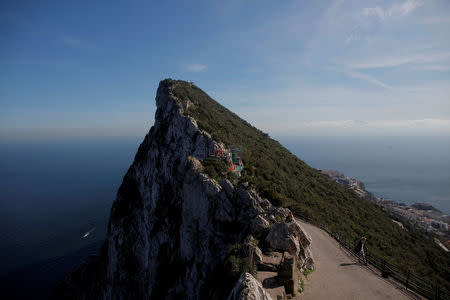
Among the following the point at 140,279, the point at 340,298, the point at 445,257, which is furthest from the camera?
the point at 140,279

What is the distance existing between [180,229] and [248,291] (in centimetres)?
1330

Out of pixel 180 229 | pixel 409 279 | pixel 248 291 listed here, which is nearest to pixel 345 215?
pixel 409 279

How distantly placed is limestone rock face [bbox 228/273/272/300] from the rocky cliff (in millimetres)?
160

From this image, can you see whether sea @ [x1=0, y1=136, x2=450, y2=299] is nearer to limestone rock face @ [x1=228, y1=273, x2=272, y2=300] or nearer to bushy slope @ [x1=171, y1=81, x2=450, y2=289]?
bushy slope @ [x1=171, y1=81, x2=450, y2=289]

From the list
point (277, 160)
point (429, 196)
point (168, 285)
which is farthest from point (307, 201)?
point (429, 196)

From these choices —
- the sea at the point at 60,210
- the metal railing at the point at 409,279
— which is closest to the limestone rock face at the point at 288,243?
the metal railing at the point at 409,279

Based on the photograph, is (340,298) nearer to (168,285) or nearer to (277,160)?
(168,285)

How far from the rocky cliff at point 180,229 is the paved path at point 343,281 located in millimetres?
1086

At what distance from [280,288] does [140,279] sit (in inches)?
807

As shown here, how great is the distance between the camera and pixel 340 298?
30.3 feet

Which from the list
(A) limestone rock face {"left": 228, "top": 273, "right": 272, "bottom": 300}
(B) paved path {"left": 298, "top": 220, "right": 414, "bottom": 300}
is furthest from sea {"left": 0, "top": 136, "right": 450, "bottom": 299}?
(A) limestone rock face {"left": 228, "top": 273, "right": 272, "bottom": 300}

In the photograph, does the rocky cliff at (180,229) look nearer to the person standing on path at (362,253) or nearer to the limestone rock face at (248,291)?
the limestone rock face at (248,291)

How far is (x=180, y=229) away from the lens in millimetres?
18047

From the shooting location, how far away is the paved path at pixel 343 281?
9.52 meters
